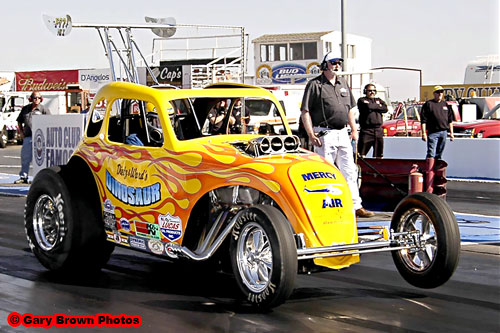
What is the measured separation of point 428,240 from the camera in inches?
266

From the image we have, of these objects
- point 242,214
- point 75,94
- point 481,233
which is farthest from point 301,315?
point 75,94

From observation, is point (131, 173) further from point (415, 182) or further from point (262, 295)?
point (415, 182)

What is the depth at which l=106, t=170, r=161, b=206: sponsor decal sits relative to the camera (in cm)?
720

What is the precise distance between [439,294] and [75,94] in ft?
102

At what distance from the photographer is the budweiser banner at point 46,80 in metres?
43.3

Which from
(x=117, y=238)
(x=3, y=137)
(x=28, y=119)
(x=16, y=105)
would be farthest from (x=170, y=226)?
(x=16, y=105)

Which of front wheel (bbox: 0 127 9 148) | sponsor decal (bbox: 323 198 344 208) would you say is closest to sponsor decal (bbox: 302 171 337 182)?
→ sponsor decal (bbox: 323 198 344 208)

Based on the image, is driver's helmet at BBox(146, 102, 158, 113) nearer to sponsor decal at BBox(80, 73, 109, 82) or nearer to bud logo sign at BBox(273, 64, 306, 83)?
sponsor decal at BBox(80, 73, 109, 82)

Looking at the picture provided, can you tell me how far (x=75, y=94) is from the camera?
36344mm

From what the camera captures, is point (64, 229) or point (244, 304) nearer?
point (244, 304)

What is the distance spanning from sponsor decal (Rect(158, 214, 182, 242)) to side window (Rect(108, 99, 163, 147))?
0.85 meters

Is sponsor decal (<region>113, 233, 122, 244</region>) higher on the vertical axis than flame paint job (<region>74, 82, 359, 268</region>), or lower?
lower

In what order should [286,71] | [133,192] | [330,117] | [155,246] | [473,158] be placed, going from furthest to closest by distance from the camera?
[286,71] → [473,158] → [330,117] → [133,192] → [155,246]

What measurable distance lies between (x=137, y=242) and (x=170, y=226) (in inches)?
19.8
